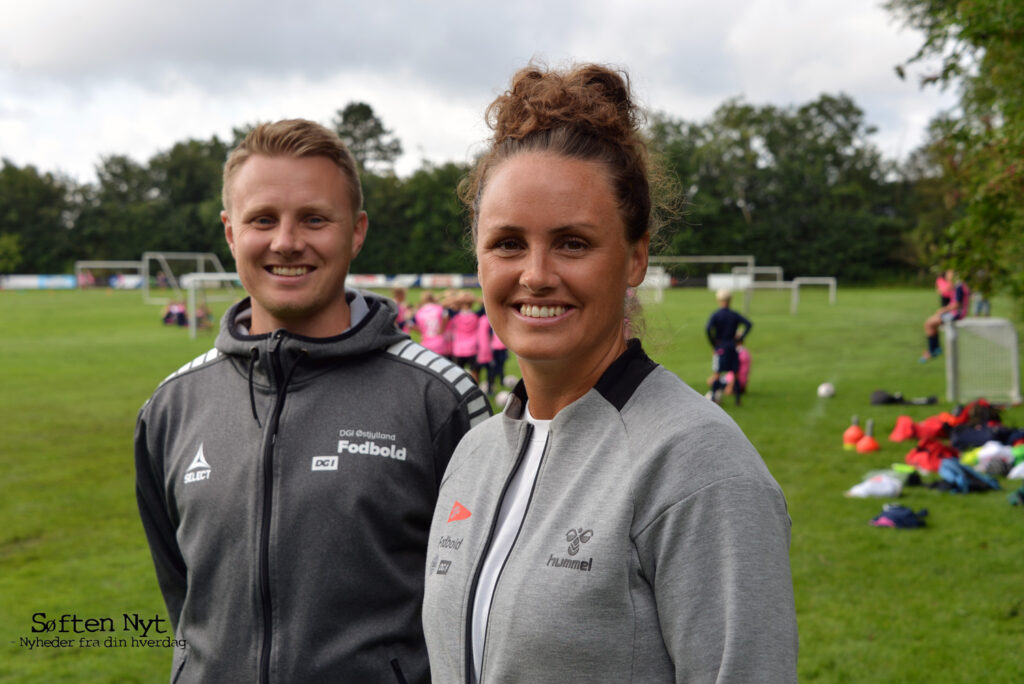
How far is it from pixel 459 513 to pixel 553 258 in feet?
1.83

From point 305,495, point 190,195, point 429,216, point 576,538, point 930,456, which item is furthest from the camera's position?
point 190,195

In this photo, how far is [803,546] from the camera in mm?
6855

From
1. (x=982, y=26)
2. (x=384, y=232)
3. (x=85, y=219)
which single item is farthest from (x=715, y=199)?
(x=982, y=26)

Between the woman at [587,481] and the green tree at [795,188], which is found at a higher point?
the green tree at [795,188]

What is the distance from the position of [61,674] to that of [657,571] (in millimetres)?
4867

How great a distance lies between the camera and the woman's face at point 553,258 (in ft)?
5.10

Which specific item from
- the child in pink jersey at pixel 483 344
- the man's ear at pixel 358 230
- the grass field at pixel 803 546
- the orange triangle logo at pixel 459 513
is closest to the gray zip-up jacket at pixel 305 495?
the man's ear at pixel 358 230

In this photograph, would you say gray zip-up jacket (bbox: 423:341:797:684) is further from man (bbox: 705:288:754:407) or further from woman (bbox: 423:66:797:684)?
man (bbox: 705:288:754:407)

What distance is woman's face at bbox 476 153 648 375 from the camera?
5.10 feet

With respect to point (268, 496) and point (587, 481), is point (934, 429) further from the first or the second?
point (587, 481)

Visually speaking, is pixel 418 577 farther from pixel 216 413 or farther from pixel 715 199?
pixel 715 199

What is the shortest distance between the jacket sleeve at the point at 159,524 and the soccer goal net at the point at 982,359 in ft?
42.0

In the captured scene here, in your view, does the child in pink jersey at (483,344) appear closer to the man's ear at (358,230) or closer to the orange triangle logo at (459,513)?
the man's ear at (358,230)

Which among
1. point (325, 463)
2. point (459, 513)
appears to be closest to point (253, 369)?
point (325, 463)
